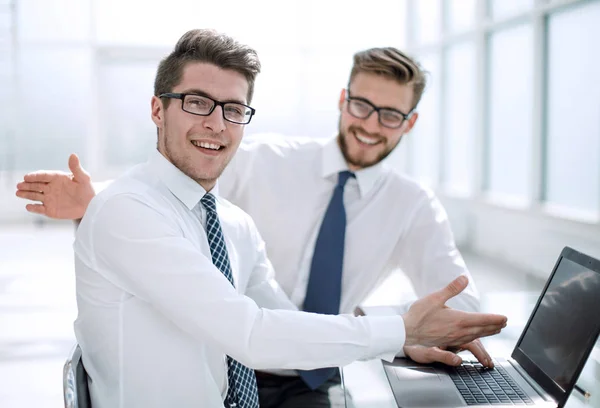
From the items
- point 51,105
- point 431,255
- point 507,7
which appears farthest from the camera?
point 51,105

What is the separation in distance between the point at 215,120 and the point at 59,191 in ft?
2.08

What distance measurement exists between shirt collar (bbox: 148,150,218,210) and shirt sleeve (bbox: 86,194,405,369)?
161 millimetres

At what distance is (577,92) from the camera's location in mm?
5121

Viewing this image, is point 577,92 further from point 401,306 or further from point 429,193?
point 401,306

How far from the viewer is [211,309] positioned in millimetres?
1226

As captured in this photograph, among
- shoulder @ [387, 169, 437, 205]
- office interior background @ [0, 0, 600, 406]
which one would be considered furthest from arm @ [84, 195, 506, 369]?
office interior background @ [0, 0, 600, 406]

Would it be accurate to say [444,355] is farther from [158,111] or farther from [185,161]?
[158,111]

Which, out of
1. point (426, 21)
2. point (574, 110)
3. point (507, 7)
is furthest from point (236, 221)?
point (426, 21)

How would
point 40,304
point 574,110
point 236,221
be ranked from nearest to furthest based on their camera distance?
point 236,221 → point 40,304 → point 574,110

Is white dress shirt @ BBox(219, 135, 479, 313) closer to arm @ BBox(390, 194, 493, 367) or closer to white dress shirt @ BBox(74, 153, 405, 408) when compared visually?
arm @ BBox(390, 194, 493, 367)

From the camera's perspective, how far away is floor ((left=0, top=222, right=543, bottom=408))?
3205 mm

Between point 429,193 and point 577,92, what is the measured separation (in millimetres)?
3549

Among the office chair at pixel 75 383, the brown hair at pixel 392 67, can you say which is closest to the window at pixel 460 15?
the brown hair at pixel 392 67

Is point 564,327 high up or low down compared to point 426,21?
down
